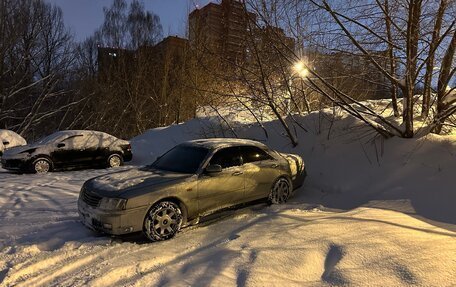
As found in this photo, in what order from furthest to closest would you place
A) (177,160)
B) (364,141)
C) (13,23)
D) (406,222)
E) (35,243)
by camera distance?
(13,23)
(364,141)
(177,160)
(406,222)
(35,243)

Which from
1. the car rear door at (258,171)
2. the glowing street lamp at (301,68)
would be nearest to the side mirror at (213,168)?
the car rear door at (258,171)

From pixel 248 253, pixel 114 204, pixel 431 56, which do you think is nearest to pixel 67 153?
pixel 114 204

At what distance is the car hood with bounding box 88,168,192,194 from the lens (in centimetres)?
603

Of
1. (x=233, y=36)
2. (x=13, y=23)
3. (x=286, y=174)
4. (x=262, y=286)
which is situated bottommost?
(x=262, y=286)

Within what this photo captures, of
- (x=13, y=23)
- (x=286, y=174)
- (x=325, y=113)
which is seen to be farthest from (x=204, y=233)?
(x=13, y=23)

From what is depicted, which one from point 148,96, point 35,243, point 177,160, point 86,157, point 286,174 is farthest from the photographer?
point 148,96

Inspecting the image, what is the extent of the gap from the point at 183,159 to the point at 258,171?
1.41m

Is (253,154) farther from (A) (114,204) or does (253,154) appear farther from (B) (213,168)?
(A) (114,204)

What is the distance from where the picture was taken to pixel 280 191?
318 inches

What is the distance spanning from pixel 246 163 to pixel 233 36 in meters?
6.48

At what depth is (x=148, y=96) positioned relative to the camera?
3092 cm

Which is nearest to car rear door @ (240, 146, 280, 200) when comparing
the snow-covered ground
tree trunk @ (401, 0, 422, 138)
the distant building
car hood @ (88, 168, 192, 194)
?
the snow-covered ground

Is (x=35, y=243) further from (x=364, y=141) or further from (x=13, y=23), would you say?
(x=13, y=23)

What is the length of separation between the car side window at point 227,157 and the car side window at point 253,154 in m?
0.16
